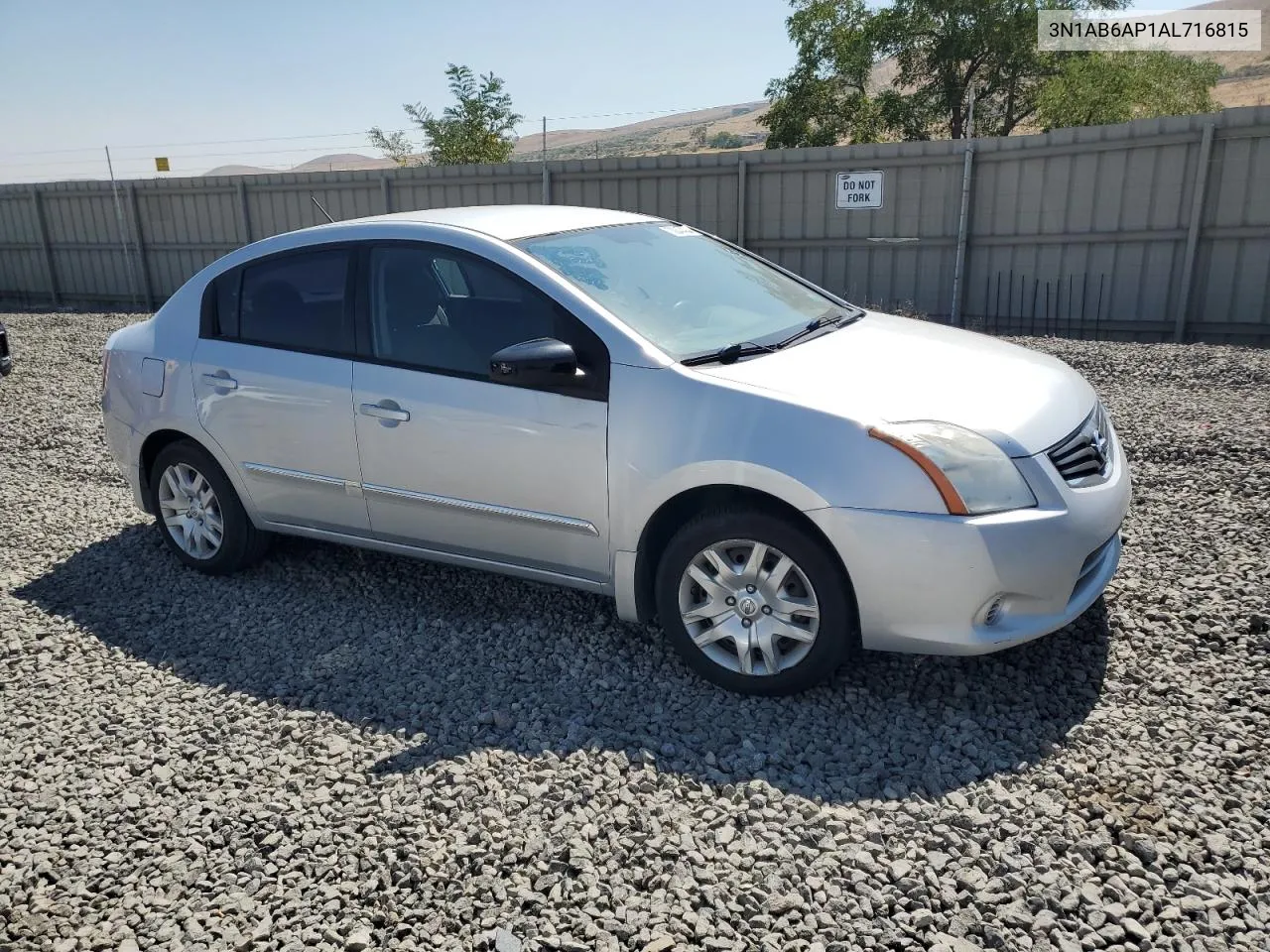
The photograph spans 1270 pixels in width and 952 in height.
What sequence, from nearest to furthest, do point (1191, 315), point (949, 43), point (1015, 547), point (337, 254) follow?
point (1015, 547) → point (337, 254) → point (1191, 315) → point (949, 43)

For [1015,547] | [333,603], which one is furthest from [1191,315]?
[333,603]

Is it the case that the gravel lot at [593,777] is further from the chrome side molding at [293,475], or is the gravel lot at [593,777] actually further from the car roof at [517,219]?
the car roof at [517,219]

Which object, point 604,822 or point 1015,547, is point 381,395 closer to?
point 604,822

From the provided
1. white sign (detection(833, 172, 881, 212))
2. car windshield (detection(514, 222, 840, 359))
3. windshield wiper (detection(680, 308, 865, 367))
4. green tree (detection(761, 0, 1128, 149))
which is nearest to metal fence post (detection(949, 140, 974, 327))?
white sign (detection(833, 172, 881, 212))

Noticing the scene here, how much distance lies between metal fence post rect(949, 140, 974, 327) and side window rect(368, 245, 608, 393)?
388 inches

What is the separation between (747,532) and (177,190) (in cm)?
1874

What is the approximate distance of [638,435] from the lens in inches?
141

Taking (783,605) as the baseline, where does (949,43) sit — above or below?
above

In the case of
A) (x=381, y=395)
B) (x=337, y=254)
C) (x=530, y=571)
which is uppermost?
(x=337, y=254)

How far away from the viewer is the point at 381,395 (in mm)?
4180

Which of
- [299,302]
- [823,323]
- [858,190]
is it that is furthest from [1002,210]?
[299,302]

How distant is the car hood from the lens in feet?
10.9

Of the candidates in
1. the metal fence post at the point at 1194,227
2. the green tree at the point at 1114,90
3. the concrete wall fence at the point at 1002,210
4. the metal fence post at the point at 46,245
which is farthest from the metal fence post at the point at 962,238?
the metal fence post at the point at 46,245

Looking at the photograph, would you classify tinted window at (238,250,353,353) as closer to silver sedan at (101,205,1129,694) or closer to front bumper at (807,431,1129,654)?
silver sedan at (101,205,1129,694)
